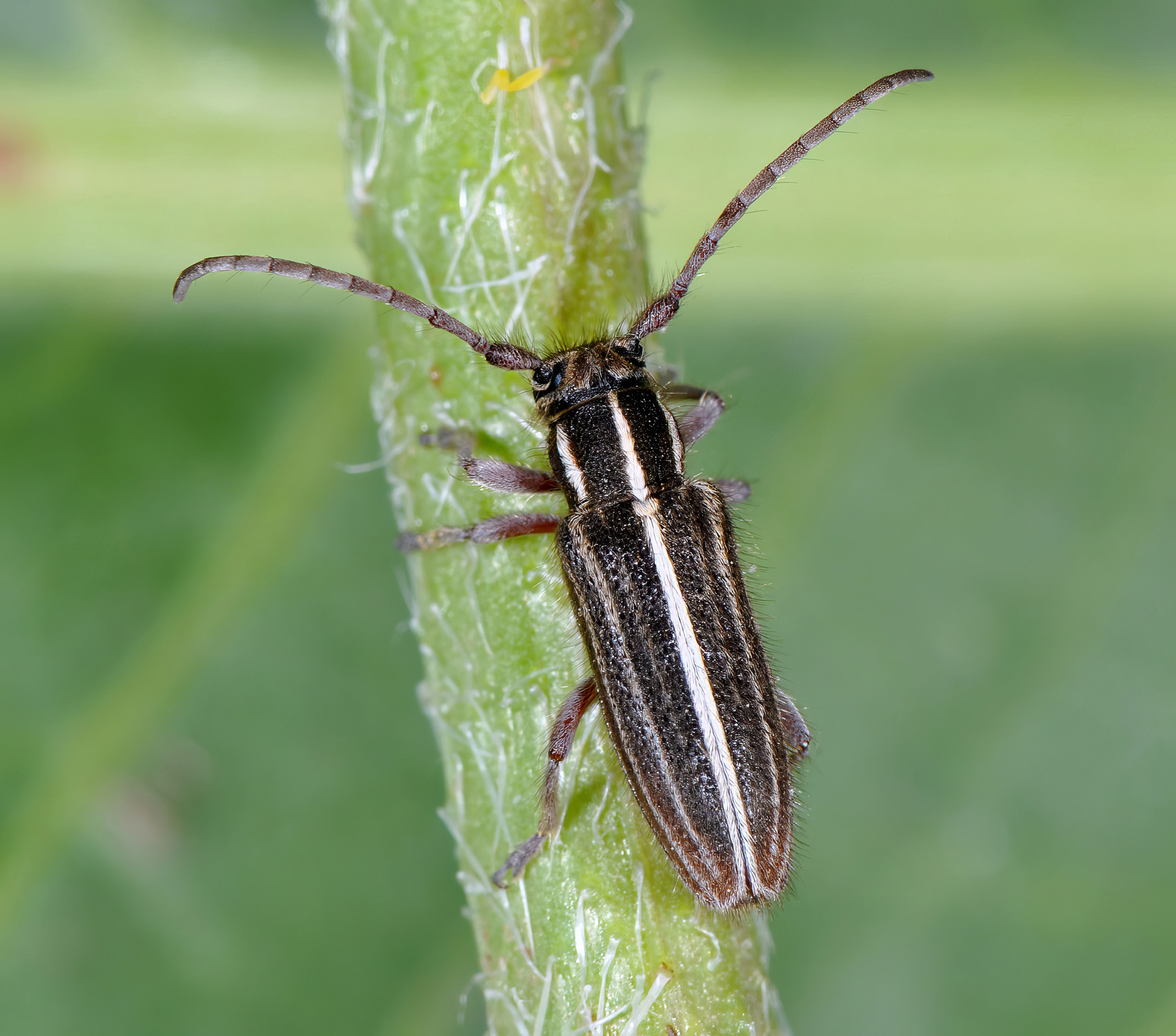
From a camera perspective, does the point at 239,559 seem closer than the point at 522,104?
No

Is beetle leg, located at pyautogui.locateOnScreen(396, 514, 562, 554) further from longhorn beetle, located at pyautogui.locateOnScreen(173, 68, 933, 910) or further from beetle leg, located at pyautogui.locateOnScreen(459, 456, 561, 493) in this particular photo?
beetle leg, located at pyautogui.locateOnScreen(459, 456, 561, 493)

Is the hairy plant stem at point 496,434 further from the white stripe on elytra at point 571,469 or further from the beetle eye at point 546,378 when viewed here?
the white stripe on elytra at point 571,469

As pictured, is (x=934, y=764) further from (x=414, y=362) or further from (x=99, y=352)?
(x=99, y=352)

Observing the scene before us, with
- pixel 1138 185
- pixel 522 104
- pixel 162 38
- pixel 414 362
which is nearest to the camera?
pixel 522 104

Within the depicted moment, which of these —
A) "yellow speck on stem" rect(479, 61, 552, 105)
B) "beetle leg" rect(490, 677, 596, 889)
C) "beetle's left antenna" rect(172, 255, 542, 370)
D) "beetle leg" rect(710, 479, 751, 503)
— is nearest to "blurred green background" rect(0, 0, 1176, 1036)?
"beetle leg" rect(710, 479, 751, 503)

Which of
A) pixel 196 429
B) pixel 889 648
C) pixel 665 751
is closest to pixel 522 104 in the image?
pixel 665 751

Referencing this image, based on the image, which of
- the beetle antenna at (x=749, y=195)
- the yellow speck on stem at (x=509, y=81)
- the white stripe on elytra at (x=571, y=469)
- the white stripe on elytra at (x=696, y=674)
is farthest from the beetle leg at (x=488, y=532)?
the yellow speck on stem at (x=509, y=81)

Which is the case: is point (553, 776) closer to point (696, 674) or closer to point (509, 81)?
point (696, 674)
